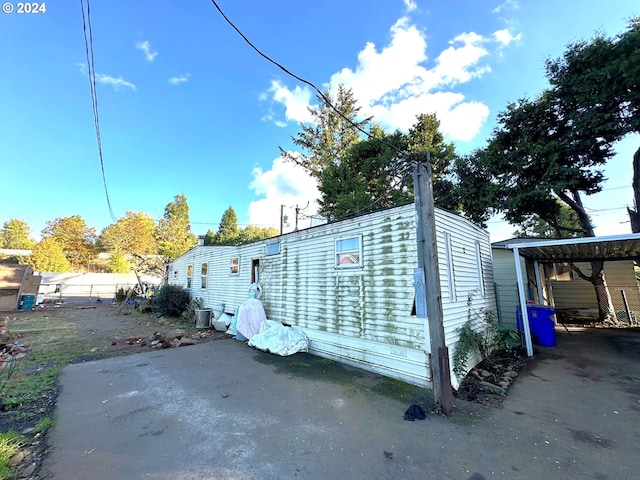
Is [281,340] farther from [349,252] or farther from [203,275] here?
[203,275]

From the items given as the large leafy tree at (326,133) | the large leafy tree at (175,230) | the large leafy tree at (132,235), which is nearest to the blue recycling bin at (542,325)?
the large leafy tree at (326,133)

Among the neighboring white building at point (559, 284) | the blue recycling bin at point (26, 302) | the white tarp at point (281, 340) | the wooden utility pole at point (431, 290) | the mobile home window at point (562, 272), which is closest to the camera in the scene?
the wooden utility pole at point (431, 290)

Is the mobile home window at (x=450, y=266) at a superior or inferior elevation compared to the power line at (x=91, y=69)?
inferior

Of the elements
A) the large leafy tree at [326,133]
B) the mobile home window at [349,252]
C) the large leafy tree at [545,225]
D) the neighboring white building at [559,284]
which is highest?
the large leafy tree at [326,133]

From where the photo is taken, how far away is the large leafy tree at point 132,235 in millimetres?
33156

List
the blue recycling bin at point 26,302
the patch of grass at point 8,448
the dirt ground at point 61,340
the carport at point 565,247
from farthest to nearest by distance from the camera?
the blue recycling bin at point 26,302 < the carport at point 565,247 < the dirt ground at point 61,340 < the patch of grass at point 8,448

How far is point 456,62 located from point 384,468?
23.0 ft

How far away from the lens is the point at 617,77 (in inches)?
344

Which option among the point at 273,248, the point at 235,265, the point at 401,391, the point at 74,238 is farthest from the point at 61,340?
the point at 74,238

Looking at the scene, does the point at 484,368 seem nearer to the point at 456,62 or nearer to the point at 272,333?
the point at 272,333

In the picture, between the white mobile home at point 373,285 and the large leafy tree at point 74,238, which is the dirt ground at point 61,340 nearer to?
the white mobile home at point 373,285

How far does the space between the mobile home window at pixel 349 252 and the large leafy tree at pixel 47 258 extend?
119 feet

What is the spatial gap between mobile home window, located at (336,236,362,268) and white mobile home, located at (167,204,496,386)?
0.07 feet

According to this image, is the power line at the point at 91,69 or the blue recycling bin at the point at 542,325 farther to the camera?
the blue recycling bin at the point at 542,325
